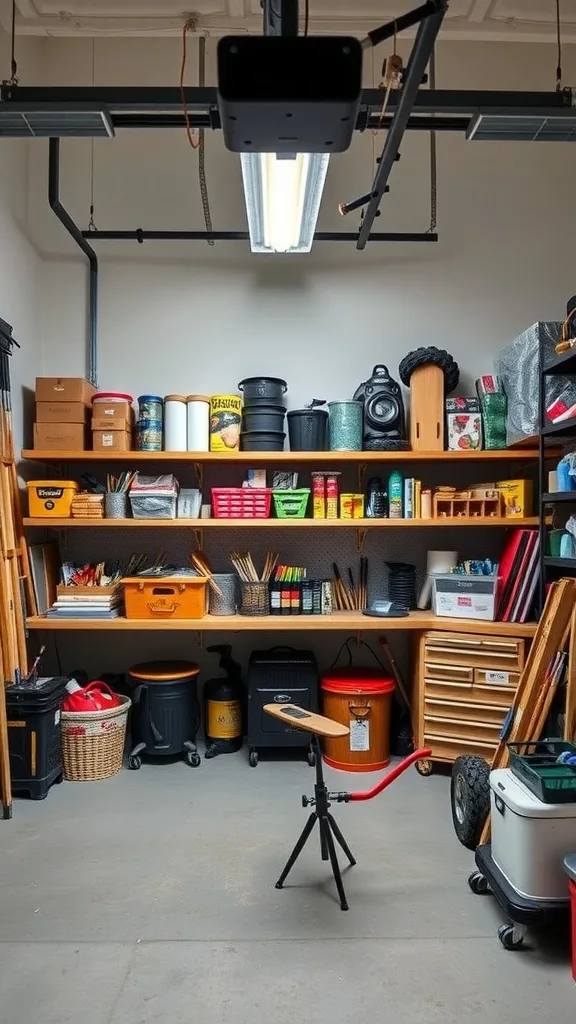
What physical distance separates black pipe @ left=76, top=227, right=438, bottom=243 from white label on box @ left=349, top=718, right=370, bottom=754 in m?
3.15

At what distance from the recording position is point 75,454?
377cm

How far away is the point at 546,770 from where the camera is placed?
2.19 metres

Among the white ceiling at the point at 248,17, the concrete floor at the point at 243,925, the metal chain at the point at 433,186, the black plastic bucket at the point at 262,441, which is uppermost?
the white ceiling at the point at 248,17

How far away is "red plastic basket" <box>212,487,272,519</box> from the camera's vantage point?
3834 millimetres

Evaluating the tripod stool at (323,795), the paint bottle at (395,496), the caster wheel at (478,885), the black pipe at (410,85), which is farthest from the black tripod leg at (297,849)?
the black pipe at (410,85)

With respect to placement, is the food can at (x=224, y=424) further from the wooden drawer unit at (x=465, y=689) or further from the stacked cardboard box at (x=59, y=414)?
the wooden drawer unit at (x=465, y=689)

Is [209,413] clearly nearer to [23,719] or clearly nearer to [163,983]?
[23,719]

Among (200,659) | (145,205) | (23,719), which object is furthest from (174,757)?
(145,205)

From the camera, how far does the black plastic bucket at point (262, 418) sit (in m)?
3.89

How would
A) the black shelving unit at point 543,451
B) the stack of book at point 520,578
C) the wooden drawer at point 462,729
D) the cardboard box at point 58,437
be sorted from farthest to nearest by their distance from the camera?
the cardboard box at point 58,437
the stack of book at point 520,578
the wooden drawer at point 462,729
the black shelving unit at point 543,451

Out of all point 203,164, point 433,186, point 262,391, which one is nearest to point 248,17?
point 203,164

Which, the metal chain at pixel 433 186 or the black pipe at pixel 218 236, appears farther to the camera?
the metal chain at pixel 433 186

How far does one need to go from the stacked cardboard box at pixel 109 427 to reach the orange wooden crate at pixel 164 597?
0.84 m

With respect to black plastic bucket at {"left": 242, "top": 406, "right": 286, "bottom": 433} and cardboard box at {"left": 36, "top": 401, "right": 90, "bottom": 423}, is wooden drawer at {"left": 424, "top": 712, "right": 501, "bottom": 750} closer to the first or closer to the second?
black plastic bucket at {"left": 242, "top": 406, "right": 286, "bottom": 433}
